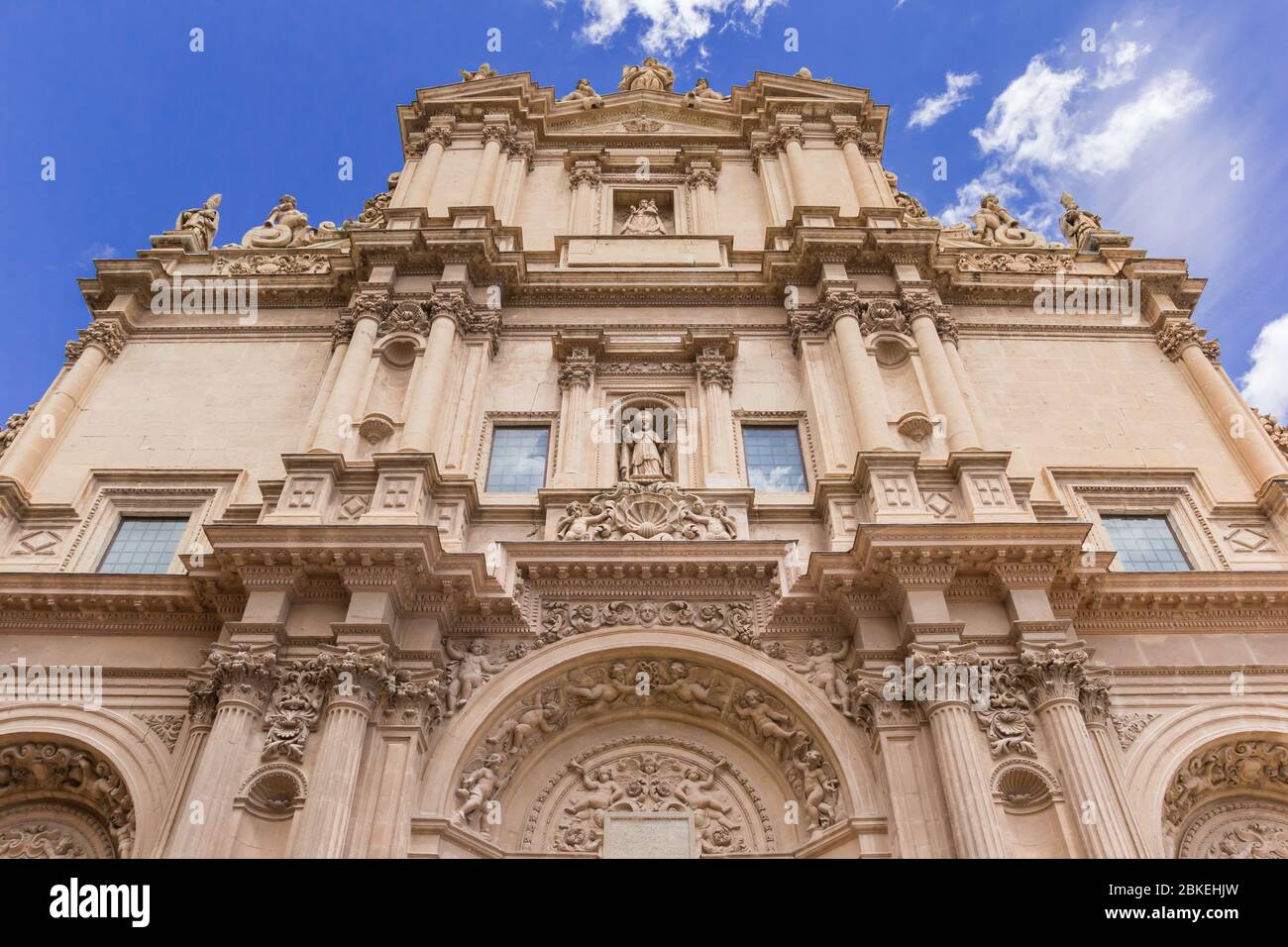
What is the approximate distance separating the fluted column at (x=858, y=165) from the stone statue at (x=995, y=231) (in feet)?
7.36

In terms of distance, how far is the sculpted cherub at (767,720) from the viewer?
1395cm

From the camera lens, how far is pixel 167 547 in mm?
16625

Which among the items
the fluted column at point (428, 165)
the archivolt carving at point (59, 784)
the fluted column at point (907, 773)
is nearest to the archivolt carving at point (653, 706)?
the fluted column at point (907, 773)

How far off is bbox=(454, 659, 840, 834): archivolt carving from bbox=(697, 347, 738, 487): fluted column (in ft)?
12.0

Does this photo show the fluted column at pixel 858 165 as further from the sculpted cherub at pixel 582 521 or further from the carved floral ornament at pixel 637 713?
the carved floral ornament at pixel 637 713

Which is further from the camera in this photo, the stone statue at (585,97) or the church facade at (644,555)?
the stone statue at (585,97)

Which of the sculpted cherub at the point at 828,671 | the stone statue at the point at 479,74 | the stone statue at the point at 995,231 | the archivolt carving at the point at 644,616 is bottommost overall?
the sculpted cherub at the point at 828,671

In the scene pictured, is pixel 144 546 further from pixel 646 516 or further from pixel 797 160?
pixel 797 160

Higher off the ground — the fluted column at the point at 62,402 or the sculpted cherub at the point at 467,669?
the fluted column at the point at 62,402

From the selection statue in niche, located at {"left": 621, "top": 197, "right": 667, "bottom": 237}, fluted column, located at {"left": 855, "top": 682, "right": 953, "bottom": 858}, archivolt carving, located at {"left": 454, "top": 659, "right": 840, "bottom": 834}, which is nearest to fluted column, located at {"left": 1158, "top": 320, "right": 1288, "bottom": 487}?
fluted column, located at {"left": 855, "top": 682, "right": 953, "bottom": 858}

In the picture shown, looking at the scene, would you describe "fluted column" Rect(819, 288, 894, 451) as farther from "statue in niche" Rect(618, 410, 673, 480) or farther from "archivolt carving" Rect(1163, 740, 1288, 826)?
"archivolt carving" Rect(1163, 740, 1288, 826)

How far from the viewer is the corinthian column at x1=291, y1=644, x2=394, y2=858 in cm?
1141
